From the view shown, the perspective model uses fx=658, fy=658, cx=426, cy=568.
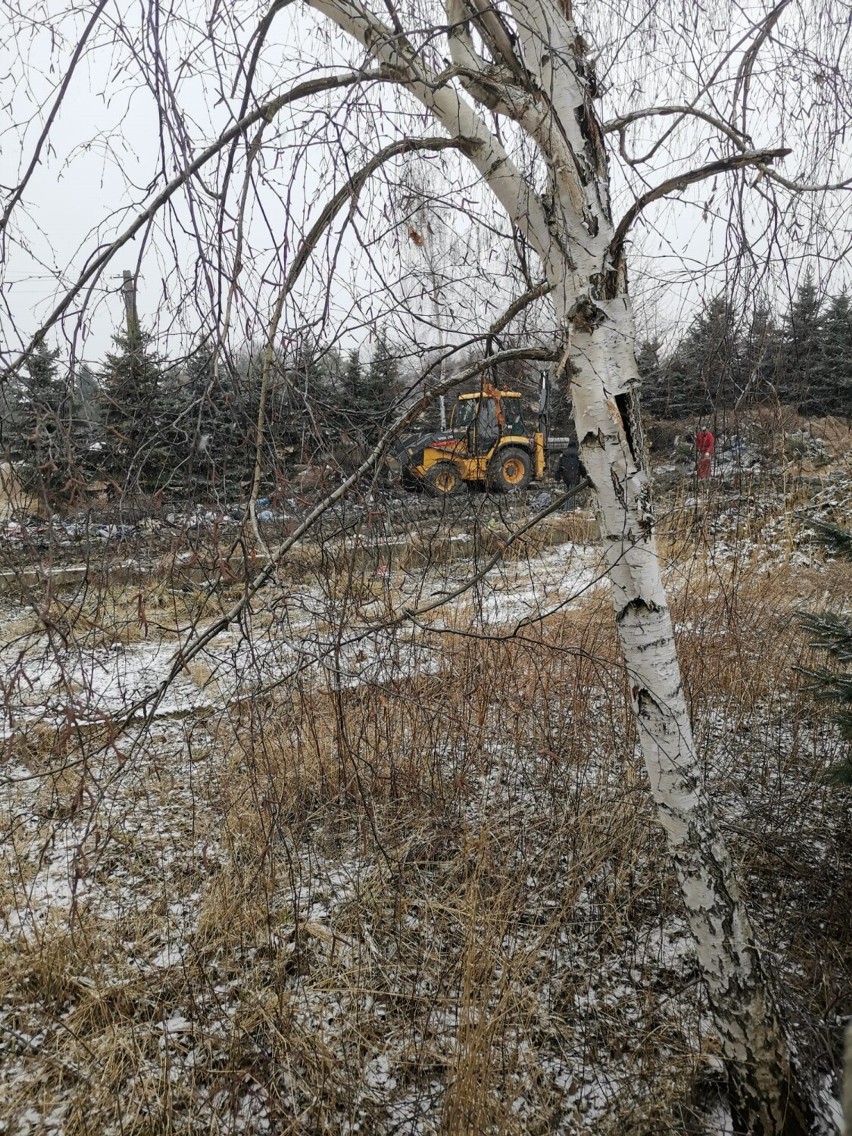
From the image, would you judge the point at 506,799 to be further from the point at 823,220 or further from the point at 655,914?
the point at 823,220

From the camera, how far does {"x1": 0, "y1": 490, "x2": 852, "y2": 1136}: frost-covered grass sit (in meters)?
1.96

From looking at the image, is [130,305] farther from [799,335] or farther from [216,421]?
[799,335]

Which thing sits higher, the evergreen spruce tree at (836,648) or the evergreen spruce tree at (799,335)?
the evergreen spruce tree at (799,335)

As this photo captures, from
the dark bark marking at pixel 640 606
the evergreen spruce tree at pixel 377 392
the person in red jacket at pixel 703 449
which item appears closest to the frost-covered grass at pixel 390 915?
the dark bark marking at pixel 640 606

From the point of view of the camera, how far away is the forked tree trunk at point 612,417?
1638 mm

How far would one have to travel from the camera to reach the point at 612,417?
1697 millimetres

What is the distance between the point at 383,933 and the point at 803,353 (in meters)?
2.72

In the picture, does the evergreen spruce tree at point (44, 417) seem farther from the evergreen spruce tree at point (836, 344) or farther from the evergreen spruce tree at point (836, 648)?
the evergreen spruce tree at point (836, 648)

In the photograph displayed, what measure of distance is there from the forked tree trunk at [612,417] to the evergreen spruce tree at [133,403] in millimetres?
919

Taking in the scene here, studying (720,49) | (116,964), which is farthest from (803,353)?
(116,964)

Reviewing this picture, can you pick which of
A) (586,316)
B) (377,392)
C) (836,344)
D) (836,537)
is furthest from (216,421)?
(836,344)

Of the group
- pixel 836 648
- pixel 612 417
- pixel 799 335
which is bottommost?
pixel 836 648

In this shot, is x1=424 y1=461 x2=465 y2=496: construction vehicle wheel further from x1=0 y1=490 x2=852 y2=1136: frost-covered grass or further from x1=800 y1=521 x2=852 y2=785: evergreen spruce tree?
x1=800 y1=521 x2=852 y2=785: evergreen spruce tree

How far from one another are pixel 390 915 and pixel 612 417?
7.08 ft
